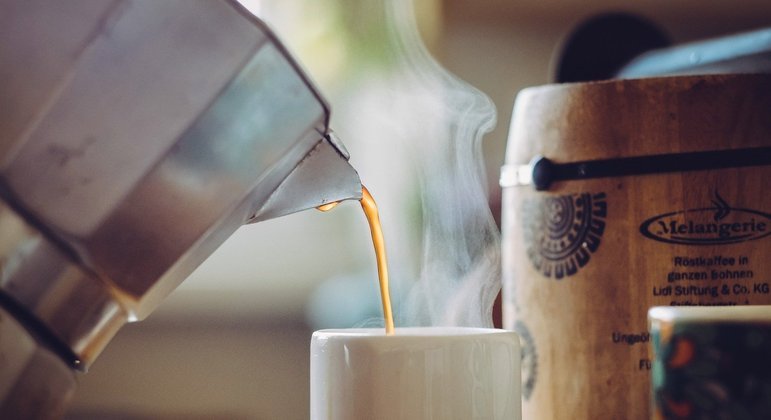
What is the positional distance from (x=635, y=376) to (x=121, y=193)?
378 mm

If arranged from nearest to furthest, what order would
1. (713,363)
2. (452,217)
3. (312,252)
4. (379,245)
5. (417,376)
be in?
(713,363), (417,376), (379,245), (452,217), (312,252)

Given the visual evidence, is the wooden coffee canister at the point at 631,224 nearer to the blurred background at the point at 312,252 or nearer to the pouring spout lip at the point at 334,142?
the pouring spout lip at the point at 334,142

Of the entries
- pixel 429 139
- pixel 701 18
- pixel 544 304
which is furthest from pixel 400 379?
pixel 701 18

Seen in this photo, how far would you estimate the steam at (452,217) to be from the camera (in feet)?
2.91

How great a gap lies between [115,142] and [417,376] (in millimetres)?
229

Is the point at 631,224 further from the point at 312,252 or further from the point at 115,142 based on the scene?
the point at 312,252

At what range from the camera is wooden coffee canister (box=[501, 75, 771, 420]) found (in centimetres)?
62

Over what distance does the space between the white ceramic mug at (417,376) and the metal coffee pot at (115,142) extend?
0.13 m

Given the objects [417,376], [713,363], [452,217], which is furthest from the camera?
[452,217]

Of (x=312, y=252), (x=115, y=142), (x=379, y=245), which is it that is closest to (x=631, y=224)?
(x=379, y=245)

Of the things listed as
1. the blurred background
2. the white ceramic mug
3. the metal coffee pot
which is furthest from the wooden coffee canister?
the blurred background

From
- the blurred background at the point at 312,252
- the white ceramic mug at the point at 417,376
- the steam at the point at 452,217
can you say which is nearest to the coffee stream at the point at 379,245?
the white ceramic mug at the point at 417,376

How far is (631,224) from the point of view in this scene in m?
0.64

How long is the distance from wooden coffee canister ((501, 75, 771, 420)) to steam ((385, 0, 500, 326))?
19 cm
